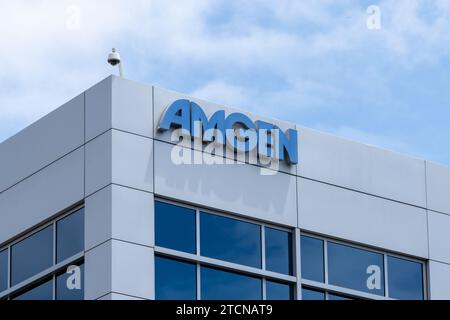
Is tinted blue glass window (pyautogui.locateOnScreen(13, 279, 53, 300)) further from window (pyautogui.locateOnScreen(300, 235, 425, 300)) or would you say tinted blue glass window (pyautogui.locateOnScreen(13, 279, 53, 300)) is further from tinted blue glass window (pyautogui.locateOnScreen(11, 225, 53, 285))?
window (pyautogui.locateOnScreen(300, 235, 425, 300))

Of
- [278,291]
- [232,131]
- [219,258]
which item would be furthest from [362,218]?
[219,258]

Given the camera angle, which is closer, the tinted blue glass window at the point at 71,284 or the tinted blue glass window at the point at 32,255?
the tinted blue glass window at the point at 71,284

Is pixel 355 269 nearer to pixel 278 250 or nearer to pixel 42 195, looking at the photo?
pixel 278 250

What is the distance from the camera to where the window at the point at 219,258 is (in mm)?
23984

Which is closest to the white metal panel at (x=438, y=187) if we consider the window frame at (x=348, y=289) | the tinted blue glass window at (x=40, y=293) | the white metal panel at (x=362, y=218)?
the white metal panel at (x=362, y=218)

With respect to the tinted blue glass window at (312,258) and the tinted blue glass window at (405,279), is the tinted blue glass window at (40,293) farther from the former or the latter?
the tinted blue glass window at (405,279)

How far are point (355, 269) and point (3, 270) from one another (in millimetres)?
6603

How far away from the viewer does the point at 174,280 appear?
24.0 m

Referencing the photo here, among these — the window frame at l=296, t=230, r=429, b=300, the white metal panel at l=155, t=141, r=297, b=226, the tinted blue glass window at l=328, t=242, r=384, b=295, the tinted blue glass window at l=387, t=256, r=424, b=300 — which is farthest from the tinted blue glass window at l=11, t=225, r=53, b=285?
the tinted blue glass window at l=387, t=256, r=424, b=300

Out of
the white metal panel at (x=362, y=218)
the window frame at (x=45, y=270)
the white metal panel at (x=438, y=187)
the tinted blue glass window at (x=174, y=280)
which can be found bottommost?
the tinted blue glass window at (x=174, y=280)

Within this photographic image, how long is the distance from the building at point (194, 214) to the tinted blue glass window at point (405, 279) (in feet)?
0.09

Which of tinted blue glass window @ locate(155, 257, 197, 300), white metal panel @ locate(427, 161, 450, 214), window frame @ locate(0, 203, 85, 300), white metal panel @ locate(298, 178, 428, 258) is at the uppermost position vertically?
white metal panel @ locate(427, 161, 450, 214)

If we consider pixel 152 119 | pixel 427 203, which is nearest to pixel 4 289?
pixel 152 119

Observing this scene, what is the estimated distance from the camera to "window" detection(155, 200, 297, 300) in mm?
23984
